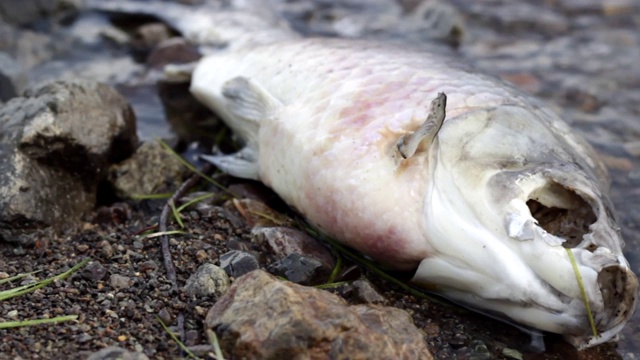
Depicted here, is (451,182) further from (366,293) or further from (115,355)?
(115,355)

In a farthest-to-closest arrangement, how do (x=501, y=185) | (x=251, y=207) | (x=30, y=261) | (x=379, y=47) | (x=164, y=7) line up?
(x=164, y=7) < (x=379, y=47) < (x=251, y=207) < (x=30, y=261) < (x=501, y=185)

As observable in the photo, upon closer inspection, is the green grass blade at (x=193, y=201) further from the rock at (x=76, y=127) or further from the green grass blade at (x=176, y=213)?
the rock at (x=76, y=127)

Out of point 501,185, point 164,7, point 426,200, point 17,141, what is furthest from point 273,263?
point 164,7

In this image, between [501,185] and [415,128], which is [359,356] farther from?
[415,128]

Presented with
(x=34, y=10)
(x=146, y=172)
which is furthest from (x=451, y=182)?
(x=34, y=10)

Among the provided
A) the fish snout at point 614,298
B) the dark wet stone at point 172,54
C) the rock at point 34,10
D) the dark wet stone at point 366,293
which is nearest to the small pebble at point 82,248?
the dark wet stone at point 366,293

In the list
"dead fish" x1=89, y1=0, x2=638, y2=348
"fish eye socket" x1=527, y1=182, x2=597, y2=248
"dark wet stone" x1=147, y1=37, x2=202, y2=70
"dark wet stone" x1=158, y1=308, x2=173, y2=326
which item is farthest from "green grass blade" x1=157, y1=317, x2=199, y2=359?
"dark wet stone" x1=147, y1=37, x2=202, y2=70

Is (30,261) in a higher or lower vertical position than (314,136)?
lower
